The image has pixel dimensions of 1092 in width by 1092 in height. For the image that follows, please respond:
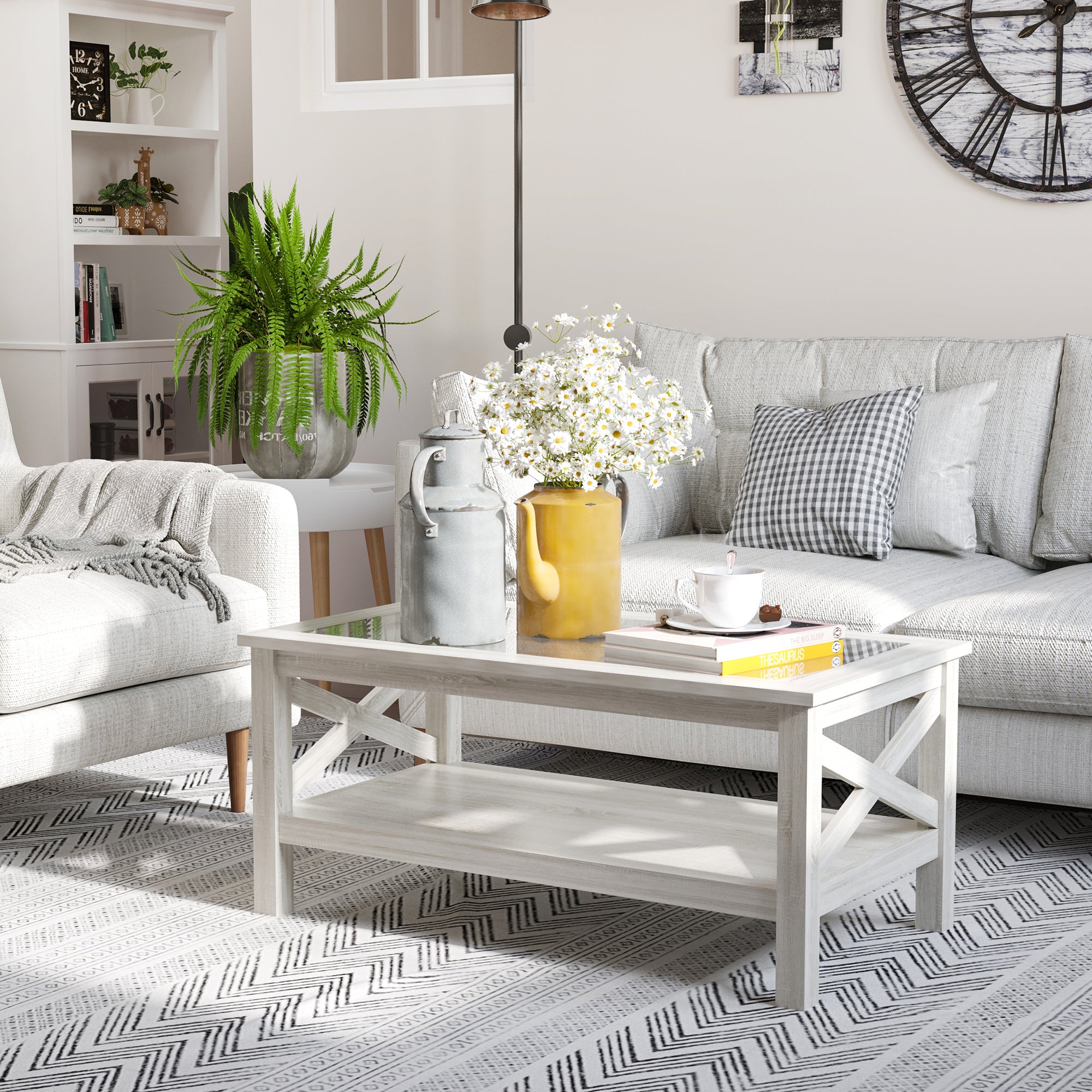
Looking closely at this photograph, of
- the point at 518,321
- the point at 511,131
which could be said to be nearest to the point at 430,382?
the point at 518,321

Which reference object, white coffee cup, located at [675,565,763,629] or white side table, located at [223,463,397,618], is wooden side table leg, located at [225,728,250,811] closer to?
white side table, located at [223,463,397,618]

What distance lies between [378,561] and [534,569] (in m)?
1.73

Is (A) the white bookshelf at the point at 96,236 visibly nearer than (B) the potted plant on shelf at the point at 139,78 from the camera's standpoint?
Yes

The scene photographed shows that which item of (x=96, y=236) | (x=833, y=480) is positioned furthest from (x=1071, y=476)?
(x=96, y=236)

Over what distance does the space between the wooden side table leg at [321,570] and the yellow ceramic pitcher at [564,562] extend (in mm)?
1555

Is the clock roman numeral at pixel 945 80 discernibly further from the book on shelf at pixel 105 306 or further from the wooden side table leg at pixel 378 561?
the book on shelf at pixel 105 306

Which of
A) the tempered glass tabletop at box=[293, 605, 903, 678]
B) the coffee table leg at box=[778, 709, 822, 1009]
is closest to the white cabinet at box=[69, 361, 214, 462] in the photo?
the tempered glass tabletop at box=[293, 605, 903, 678]

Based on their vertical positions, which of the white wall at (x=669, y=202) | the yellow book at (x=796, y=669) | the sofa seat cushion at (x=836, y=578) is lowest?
the sofa seat cushion at (x=836, y=578)

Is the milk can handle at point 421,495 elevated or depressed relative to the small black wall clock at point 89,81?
depressed

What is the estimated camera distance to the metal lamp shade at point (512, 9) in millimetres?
3699

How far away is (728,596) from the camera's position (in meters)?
2.03

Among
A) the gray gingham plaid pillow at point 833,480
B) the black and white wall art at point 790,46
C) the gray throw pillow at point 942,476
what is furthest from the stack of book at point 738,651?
the black and white wall art at point 790,46

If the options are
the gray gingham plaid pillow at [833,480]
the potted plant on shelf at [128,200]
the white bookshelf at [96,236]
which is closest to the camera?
the gray gingham plaid pillow at [833,480]

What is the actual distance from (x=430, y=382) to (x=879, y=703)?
258cm
